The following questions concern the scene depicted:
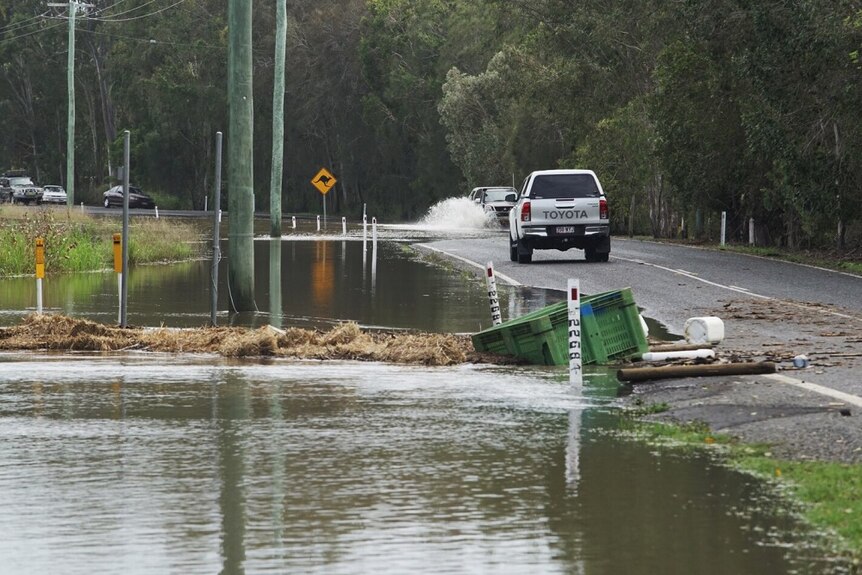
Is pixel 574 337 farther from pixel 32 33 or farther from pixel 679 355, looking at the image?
pixel 32 33

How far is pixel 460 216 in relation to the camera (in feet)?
242

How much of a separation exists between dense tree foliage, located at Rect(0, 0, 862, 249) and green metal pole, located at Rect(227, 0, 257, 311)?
44.7 ft

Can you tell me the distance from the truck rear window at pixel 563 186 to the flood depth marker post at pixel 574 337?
71.7ft

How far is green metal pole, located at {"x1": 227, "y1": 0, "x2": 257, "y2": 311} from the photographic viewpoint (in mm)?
22203

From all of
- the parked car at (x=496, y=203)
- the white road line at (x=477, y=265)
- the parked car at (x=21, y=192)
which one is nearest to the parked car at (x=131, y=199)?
the parked car at (x=21, y=192)

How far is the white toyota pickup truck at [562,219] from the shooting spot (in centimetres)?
3581

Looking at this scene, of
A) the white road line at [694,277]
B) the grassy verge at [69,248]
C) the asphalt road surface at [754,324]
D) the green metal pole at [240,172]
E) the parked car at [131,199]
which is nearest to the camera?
the asphalt road surface at [754,324]

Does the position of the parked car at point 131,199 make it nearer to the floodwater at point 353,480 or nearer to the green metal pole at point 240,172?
the green metal pole at point 240,172

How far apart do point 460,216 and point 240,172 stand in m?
51.4

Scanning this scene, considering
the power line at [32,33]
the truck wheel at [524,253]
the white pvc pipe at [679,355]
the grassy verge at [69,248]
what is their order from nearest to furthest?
the white pvc pipe at [679,355] → the grassy verge at [69,248] → the truck wheel at [524,253] → the power line at [32,33]

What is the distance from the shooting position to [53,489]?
372 inches

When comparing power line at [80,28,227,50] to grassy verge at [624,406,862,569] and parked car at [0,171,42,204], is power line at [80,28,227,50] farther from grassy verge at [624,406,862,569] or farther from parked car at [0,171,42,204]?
grassy verge at [624,406,862,569]

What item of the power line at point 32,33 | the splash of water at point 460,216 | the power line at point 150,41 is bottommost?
the splash of water at point 460,216

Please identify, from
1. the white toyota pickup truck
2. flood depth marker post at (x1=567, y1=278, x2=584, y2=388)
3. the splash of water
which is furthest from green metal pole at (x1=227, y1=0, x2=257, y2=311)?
the splash of water
